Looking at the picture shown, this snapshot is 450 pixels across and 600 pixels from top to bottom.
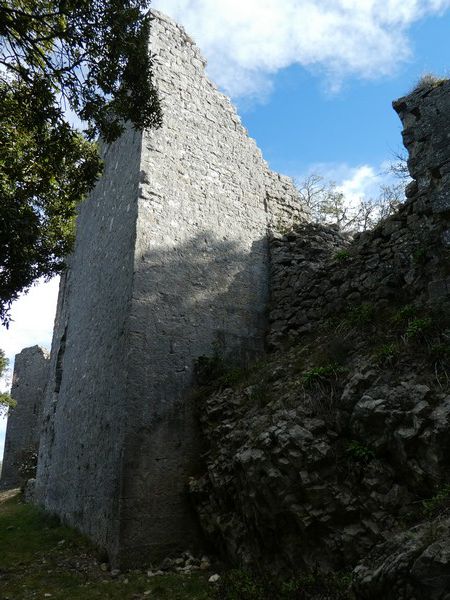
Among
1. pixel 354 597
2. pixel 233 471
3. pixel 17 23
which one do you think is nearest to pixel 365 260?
pixel 233 471

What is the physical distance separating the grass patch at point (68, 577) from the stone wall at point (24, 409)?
12699 millimetres

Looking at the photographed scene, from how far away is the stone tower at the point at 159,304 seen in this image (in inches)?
264

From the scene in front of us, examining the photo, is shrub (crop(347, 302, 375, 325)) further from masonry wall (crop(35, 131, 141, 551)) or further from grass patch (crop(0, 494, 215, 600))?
grass patch (crop(0, 494, 215, 600))

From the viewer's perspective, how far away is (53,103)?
6.34m

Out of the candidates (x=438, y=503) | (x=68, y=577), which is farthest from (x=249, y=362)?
(x=438, y=503)

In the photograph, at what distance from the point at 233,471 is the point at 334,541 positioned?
181 cm

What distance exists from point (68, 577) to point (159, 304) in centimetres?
413

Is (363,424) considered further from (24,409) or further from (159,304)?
(24,409)

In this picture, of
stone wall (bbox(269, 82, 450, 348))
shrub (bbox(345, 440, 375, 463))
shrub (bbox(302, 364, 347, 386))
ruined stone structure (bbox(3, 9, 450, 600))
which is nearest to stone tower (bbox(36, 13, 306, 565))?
ruined stone structure (bbox(3, 9, 450, 600))

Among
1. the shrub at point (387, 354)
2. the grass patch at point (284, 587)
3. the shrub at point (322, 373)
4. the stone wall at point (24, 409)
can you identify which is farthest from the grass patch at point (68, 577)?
the stone wall at point (24, 409)

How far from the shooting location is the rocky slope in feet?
13.3

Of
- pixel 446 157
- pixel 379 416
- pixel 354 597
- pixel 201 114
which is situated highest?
pixel 201 114

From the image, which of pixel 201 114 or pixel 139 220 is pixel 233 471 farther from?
pixel 201 114

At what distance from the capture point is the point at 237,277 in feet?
30.1
